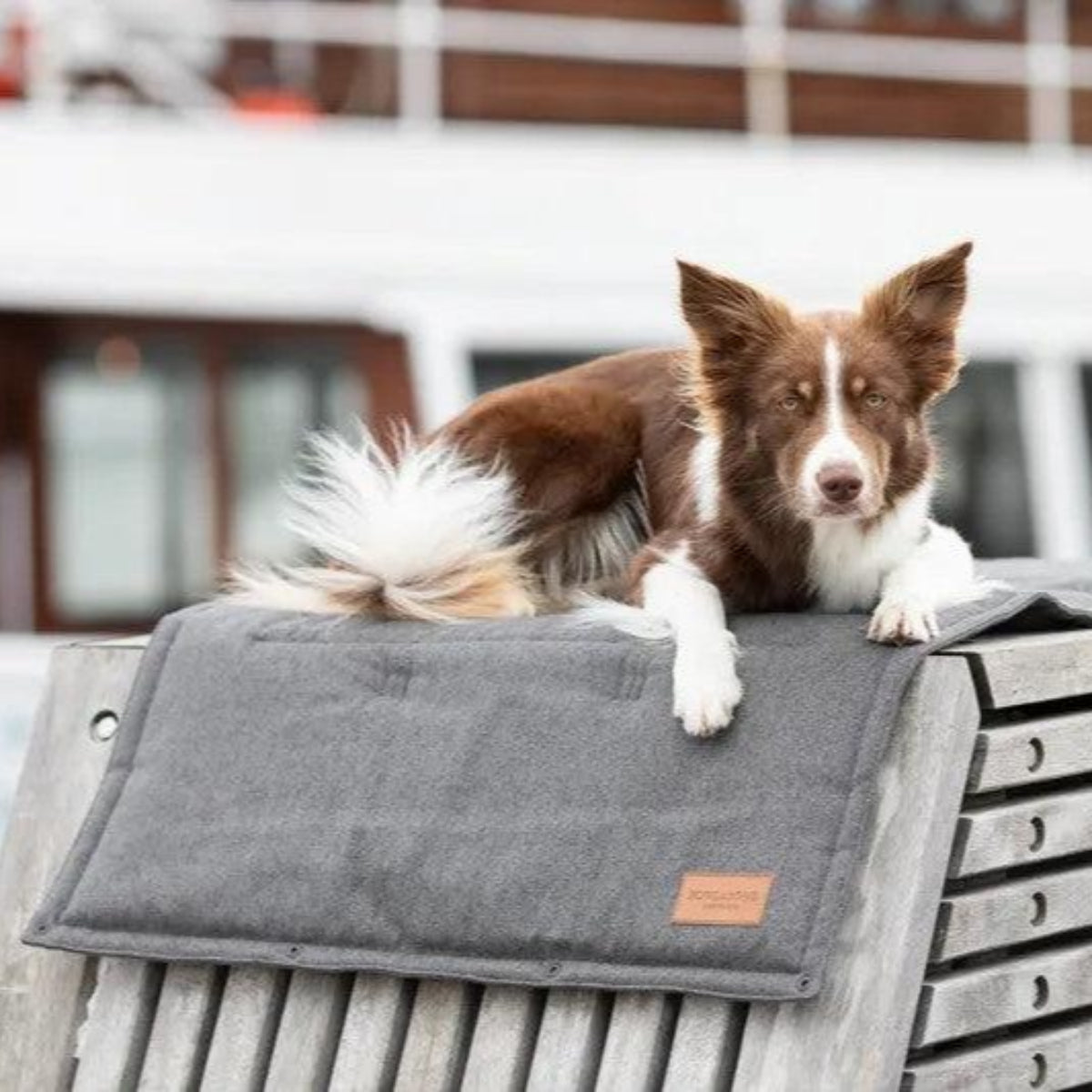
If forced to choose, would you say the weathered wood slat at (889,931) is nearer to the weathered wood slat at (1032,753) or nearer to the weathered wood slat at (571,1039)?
the weathered wood slat at (1032,753)

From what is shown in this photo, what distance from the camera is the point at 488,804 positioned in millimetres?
3846

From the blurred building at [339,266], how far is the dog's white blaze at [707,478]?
26.9 feet

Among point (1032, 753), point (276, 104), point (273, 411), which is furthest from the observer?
point (276, 104)

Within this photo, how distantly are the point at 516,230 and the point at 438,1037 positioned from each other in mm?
9690

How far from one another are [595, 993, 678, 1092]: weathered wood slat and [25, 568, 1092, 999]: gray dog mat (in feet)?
0.24

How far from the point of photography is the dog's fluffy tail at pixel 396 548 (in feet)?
14.1

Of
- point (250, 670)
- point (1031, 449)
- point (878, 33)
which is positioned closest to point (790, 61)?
point (878, 33)

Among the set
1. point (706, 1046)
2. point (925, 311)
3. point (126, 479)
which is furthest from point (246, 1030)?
point (126, 479)

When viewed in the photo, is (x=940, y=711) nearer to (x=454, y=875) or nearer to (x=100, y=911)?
(x=454, y=875)

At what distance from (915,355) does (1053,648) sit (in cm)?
45

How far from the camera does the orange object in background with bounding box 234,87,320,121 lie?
13898 mm

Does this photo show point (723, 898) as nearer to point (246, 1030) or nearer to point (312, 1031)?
point (312, 1031)

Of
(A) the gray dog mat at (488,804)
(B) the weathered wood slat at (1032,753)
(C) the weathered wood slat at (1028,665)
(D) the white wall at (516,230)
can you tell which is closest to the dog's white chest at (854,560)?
(A) the gray dog mat at (488,804)

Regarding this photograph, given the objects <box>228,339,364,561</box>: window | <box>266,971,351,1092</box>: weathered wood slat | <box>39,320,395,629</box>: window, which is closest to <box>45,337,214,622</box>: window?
<box>39,320,395,629</box>: window
